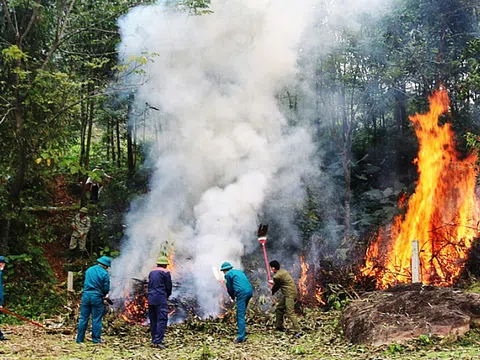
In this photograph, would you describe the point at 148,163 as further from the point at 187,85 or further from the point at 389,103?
the point at 389,103

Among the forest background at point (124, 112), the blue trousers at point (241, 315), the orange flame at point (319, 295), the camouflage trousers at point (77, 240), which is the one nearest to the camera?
the blue trousers at point (241, 315)

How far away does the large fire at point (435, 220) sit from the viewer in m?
11.3

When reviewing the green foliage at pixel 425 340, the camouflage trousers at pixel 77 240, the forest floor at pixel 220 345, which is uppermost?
the camouflage trousers at pixel 77 240

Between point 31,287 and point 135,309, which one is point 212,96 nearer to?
point 135,309

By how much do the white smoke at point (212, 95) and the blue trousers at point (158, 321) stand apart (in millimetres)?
4088

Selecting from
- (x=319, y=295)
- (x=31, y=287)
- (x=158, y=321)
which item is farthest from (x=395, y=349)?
(x=31, y=287)

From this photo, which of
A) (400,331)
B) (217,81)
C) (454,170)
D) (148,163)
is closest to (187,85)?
(217,81)

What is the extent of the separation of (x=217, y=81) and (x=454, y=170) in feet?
25.1

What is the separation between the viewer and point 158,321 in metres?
8.34

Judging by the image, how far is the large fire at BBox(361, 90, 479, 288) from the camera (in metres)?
11.3

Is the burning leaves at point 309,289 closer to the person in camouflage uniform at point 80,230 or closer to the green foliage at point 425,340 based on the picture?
the green foliage at point 425,340

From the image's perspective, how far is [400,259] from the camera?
472 inches

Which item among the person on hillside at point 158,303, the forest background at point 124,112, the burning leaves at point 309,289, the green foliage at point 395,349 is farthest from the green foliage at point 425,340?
the forest background at point 124,112

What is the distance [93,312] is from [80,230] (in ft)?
26.6
